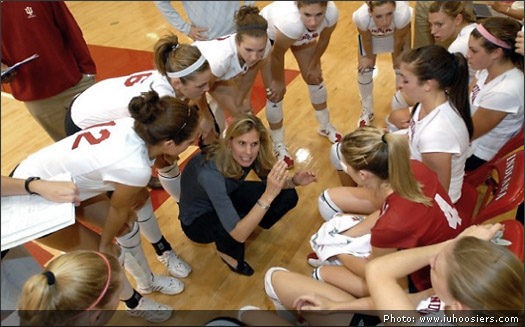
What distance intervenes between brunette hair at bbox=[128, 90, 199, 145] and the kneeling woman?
37 cm

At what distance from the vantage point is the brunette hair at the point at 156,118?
6.09ft

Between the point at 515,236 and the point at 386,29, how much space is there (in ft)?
6.35

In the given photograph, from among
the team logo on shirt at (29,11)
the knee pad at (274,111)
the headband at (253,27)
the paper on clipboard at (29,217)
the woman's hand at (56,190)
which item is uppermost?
the team logo on shirt at (29,11)

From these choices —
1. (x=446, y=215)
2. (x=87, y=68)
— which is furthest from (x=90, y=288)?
(x=87, y=68)

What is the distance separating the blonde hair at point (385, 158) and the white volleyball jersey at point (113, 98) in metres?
1.04

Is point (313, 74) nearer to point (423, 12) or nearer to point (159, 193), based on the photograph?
point (423, 12)

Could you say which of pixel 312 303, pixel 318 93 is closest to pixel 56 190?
pixel 312 303

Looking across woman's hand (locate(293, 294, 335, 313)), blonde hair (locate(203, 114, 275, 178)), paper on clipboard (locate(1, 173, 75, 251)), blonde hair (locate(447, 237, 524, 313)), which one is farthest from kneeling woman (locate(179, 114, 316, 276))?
blonde hair (locate(447, 237, 524, 313))

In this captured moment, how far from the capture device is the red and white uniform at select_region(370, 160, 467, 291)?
5.47 ft

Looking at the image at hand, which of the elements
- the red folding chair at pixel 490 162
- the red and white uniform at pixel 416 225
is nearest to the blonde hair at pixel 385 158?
the red and white uniform at pixel 416 225

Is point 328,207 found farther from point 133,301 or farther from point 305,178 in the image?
point 133,301

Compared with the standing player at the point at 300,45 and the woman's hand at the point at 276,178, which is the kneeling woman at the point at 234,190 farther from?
the standing player at the point at 300,45

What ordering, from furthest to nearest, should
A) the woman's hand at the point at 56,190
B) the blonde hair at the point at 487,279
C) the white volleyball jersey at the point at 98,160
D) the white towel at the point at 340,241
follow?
the white towel at the point at 340,241 → the white volleyball jersey at the point at 98,160 → the woman's hand at the point at 56,190 → the blonde hair at the point at 487,279

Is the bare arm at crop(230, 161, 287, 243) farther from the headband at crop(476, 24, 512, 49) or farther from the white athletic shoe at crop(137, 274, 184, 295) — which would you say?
the headband at crop(476, 24, 512, 49)
